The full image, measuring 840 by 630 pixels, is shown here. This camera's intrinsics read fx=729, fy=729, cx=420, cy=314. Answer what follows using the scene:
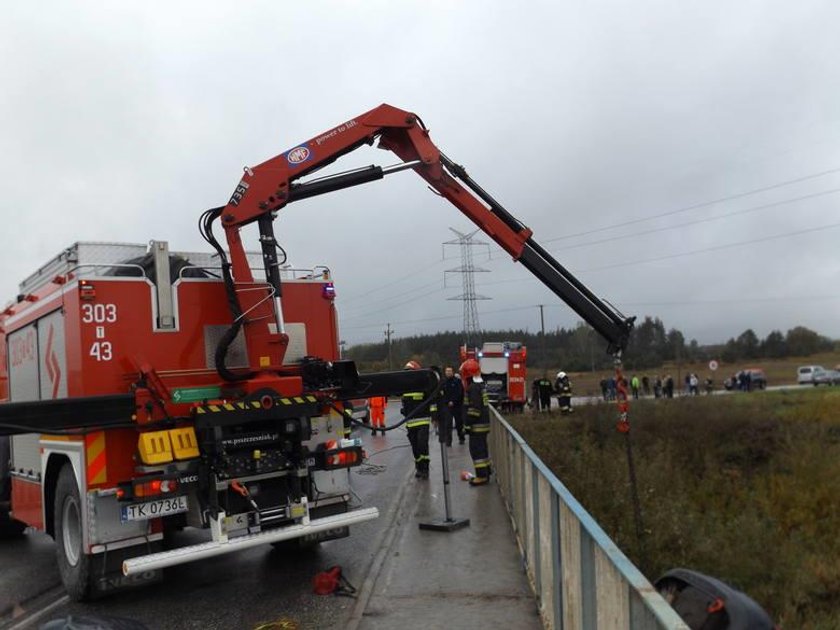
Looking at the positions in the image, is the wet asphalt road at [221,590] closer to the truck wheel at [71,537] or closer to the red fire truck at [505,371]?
the truck wheel at [71,537]

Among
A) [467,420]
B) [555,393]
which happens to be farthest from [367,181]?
[555,393]

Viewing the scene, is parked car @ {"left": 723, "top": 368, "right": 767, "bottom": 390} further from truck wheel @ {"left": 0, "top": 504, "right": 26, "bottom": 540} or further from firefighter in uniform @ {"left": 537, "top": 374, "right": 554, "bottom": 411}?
truck wheel @ {"left": 0, "top": 504, "right": 26, "bottom": 540}

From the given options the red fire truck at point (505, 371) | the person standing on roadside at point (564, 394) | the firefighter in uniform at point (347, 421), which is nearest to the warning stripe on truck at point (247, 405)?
the firefighter in uniform at point (347, 421)

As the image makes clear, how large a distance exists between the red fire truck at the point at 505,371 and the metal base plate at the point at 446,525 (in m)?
20.7

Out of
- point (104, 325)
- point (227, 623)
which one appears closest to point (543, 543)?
point (227, 623)

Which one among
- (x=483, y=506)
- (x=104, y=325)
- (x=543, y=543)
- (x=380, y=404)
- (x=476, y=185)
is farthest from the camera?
(x=380, y=404)

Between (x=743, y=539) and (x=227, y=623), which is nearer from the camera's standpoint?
(x=227, y=623)

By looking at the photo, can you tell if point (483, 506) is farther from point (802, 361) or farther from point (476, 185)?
point (802, 361)

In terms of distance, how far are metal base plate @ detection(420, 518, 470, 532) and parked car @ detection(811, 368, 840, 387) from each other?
5936 centimetres

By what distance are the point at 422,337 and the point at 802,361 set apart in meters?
43.6

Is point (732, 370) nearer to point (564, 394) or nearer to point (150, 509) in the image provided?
point (564, 394)

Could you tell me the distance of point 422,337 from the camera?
85688 millimetres

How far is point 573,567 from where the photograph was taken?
389 centimetres

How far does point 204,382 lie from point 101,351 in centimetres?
96
